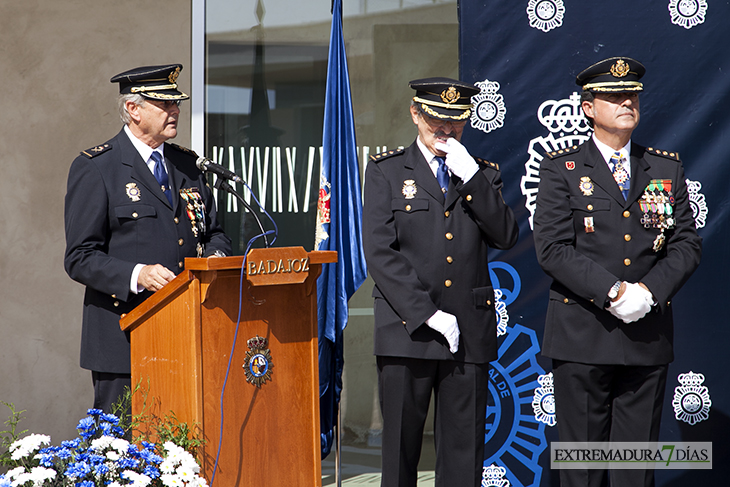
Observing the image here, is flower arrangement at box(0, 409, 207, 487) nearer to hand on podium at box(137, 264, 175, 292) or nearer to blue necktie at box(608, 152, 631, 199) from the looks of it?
hand on podium at box(137, 264, 175, 292)

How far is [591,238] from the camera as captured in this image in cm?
300

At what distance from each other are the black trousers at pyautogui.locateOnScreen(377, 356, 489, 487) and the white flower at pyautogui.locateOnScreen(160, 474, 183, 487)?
1019 mm

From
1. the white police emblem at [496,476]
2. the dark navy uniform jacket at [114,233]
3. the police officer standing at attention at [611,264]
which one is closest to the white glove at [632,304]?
the police officer standing at attention at [611,264]

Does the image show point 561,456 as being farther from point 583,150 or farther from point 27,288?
point 27,288

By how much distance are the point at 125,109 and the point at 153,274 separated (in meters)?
0.72

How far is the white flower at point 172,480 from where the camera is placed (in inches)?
81.7

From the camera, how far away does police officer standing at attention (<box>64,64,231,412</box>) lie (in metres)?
2.63

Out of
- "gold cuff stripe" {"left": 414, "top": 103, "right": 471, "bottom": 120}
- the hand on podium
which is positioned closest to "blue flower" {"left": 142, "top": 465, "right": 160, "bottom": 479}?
the hand on podium

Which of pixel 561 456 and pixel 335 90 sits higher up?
pixel 335 90

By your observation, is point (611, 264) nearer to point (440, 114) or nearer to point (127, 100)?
point (440, 114)

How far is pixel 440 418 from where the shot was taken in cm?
292

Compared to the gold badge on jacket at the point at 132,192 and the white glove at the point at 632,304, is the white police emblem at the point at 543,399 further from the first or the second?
the gold badge on jacket at the point at 132,192

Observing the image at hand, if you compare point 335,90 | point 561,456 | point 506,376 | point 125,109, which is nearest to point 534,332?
point 506,376

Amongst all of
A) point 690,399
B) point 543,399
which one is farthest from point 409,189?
point 690,399
